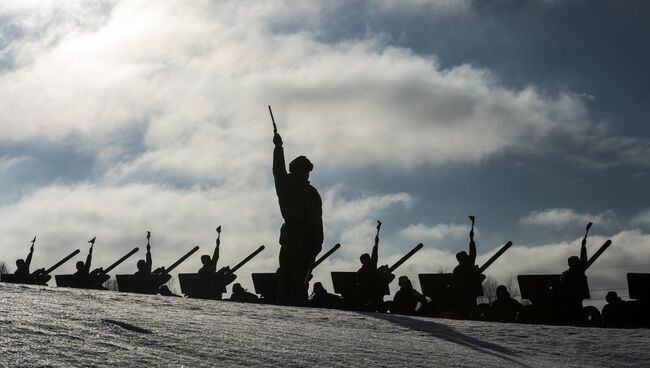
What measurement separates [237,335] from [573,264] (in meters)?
11.2

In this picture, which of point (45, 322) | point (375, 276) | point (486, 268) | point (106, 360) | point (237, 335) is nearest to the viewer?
point (106, 360)

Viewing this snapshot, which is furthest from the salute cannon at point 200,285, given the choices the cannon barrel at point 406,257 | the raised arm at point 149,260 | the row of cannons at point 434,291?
the cannon barrel at point 406,257

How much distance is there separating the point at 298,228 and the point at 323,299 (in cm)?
366

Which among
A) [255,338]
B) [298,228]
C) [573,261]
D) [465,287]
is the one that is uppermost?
[298,228]

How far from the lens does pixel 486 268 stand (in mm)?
20922

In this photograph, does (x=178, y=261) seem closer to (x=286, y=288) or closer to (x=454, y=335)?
(x=286, y=288)

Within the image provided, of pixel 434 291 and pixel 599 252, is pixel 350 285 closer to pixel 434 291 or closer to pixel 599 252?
pixel 434 291

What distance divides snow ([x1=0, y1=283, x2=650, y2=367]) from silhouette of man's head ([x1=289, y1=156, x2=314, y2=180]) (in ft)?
17.6

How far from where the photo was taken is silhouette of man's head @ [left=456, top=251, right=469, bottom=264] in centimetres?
1827

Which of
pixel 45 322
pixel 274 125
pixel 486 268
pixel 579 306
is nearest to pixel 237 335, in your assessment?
pixel 45 322

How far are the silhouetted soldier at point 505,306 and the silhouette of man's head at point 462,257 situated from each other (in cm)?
95

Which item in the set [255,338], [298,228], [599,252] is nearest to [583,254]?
[599,252]

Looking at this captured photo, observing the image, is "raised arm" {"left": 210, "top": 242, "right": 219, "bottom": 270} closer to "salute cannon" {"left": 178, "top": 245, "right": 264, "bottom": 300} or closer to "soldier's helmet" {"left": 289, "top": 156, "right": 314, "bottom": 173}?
"salute cannon" {"left": 178, "top": 245, "right": 264, "bottom": 300}

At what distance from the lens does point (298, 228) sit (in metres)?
16.2
